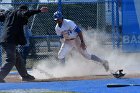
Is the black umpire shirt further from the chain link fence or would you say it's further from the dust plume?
the chain link fence

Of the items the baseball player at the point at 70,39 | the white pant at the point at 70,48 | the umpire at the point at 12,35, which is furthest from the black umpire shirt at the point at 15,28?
the white pant at the point at 70,48

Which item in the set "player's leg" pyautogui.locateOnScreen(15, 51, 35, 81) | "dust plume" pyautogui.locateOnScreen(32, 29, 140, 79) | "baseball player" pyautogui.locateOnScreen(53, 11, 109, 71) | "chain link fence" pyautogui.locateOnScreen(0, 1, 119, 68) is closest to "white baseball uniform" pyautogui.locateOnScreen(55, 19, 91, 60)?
"baseball player" pyautogui.locateOnScreen(53, 11, 109, 71)

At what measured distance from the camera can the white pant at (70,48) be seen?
500 inches

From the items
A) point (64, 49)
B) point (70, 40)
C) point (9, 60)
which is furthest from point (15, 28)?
point (70, 40)

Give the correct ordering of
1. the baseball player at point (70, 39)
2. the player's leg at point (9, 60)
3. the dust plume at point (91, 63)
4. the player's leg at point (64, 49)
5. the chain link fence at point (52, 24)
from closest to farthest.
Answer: the player's leg at point (9, 60), the baseball player at point (70, 39), the player's leg at point (64, 49), the dust plume at point (91, 63), the chain link fence at point (52, 24)

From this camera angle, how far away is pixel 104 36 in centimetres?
1638

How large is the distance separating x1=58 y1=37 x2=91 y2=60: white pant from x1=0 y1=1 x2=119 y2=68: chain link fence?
3.30 metres

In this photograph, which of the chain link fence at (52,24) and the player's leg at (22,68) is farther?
the chain link fence at (52,24)

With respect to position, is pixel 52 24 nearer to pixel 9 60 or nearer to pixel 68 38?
pixel 68 38

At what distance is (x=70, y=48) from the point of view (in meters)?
12.8

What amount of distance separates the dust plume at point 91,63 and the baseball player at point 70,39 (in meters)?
0.69

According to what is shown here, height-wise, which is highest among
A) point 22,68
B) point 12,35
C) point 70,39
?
point 12,35

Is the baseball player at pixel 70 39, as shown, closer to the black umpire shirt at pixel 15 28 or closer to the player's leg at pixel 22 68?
the black umpire shirt at pixel 15 28

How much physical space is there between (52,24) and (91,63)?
164 inches
